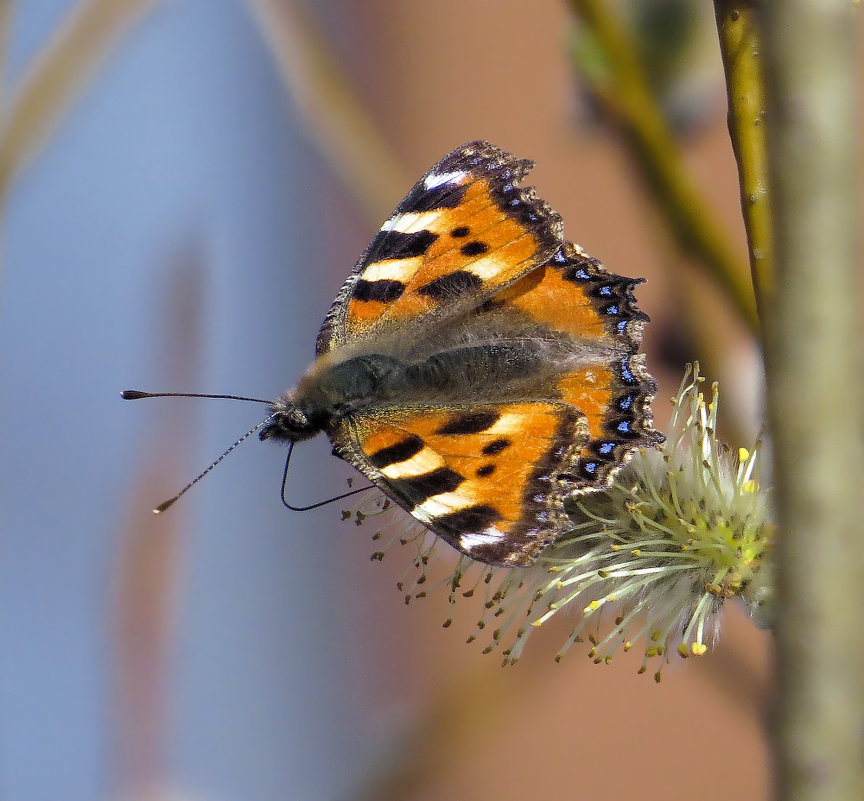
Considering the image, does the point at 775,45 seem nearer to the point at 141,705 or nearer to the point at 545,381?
the point at 545,381

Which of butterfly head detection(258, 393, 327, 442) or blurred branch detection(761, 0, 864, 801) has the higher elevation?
blurred branch detection(761, 0, 864, 801)

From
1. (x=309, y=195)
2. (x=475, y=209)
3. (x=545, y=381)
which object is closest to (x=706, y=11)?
(x=475, y=209)

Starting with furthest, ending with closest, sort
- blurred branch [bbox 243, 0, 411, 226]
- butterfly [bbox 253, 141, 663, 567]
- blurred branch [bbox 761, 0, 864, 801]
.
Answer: blurred branch [bbox 243, 0, 411, 226] < butterfly [bbox 253, 141, 663, 567] < blurred branch [bbox 761, 0, 864, 801]

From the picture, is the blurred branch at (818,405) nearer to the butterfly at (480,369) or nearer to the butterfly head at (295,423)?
the butterfly at (480,369)

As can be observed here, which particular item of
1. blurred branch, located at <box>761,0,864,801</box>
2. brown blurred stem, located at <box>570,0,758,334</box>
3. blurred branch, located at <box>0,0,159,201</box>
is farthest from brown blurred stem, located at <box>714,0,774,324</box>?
blurred branch, located at <box>0,0,159,201</box>

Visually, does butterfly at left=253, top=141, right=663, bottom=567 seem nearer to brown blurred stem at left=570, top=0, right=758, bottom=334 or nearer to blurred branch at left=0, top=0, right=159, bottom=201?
brown blurred stem at left=570, top=0, right=758, bottom=334

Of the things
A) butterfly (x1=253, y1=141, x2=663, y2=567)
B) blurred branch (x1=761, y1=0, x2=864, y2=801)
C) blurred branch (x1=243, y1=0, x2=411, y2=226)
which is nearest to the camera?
blurred branch (x1=761, y1=0, x2=864, y2=801)

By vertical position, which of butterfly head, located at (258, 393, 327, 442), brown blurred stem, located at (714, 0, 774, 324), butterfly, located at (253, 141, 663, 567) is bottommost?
butterfly head, located at (258, 393, 327, 442)
